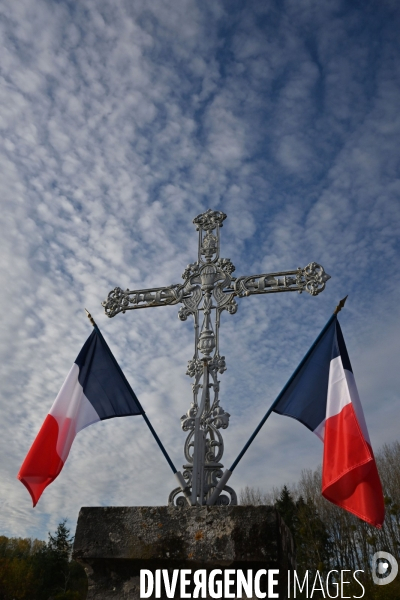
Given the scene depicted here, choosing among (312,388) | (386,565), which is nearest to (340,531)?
(386,565)

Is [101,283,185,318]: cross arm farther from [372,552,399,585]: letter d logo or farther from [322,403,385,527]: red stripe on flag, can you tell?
[372,552,399,585]: letter d logo

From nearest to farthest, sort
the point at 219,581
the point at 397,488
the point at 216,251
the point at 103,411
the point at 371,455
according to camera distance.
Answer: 1. the point at 219,581
2. the point at 371,455
3. the point at 103,411
4. the point at 216,251
5. the point at 397,488

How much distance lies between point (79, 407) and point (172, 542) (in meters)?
1.77

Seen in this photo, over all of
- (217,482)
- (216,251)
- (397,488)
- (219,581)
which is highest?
→ (397,488)

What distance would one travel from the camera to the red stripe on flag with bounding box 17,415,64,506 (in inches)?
148

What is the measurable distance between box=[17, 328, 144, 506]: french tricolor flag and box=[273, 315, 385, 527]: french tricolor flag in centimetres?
134

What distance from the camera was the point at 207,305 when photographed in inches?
165

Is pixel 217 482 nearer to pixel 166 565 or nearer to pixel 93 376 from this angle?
pixel 166 565

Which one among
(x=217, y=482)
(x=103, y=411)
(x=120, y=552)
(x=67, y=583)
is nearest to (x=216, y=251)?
(x=103, y=411)

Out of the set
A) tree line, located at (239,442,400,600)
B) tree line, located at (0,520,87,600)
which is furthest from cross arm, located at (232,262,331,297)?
tree line, located at (0,520,87,600)

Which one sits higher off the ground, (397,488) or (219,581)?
(397,488)

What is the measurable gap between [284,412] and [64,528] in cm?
3937

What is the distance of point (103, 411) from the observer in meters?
4.08

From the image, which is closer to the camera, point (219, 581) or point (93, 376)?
point (219, 581)
